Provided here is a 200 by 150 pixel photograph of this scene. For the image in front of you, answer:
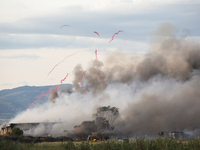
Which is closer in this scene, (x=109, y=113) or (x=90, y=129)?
(x=90, y=129)

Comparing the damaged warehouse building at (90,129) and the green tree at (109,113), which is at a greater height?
the green tree at (109,113)

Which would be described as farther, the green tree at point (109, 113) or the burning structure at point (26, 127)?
the green tree at point (109, 113)

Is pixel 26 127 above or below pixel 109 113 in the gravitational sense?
below

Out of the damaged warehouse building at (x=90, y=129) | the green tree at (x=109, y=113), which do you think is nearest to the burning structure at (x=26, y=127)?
the damaged warehouse building at (x=90, y=129)

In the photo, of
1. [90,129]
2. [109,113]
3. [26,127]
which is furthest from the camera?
[26,127]

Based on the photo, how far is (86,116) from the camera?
194125mm

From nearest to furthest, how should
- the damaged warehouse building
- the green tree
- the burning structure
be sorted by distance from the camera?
1. the damaged warehouse building
2. the burning structure
3. the green tree

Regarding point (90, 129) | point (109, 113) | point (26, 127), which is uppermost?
point (109, 113)

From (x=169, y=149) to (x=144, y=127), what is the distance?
11257 cm

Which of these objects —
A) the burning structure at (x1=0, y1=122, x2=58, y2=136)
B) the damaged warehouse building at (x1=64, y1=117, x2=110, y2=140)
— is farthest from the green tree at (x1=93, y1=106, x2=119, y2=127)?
the burning structure at (x1=0, y1=122, x2=58, y2=136)

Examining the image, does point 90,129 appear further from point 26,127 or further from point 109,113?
point 26,127

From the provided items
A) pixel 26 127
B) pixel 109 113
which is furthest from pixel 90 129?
pixel 26 127

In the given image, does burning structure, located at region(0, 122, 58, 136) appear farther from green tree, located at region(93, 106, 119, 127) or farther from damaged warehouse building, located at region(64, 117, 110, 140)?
green tree, located at region(93, 106, 119, 127)

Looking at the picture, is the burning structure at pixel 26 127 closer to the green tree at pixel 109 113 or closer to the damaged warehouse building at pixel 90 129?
the damaged warehouse building at pixel 90 129
